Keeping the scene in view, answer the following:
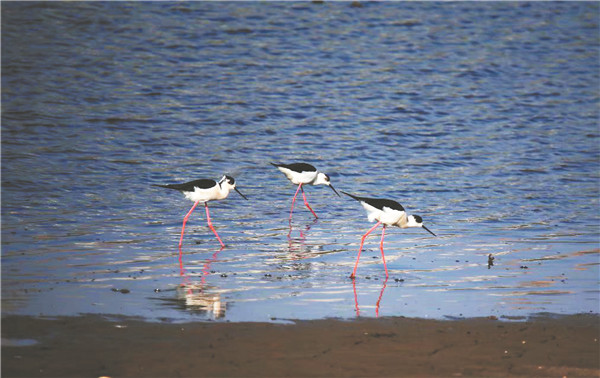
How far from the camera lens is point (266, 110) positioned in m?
19.4

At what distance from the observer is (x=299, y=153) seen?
16812mm

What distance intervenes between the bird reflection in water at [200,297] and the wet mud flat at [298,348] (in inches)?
18.5

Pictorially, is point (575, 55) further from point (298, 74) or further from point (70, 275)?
point (70, 275)

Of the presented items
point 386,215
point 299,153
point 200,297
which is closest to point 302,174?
point 299,153

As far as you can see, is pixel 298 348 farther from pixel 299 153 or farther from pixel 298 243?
pixel 299 153

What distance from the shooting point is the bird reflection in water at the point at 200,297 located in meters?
7.78

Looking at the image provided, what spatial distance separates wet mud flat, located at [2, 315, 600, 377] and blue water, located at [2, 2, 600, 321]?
39 centimetres

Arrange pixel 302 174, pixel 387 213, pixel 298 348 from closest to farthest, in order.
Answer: pixel 298 348 < pixel 387 213 < pixel 302 174

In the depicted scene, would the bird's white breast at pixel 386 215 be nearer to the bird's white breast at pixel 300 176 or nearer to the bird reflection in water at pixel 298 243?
the bird reflection in water at pixel 298 243

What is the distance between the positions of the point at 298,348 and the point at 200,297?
66.9 inches

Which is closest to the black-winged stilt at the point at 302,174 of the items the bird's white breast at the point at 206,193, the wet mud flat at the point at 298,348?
the bird's white breast at the point at 206,193

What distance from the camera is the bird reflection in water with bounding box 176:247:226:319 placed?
7.78 m

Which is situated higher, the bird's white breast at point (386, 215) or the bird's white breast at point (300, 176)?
the bird's white breast at point (386, 215)

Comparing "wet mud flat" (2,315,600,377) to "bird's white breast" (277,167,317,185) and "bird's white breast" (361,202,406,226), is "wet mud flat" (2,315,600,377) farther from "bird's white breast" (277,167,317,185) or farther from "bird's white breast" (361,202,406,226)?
"bird's white breast" (277,167,317,185)
